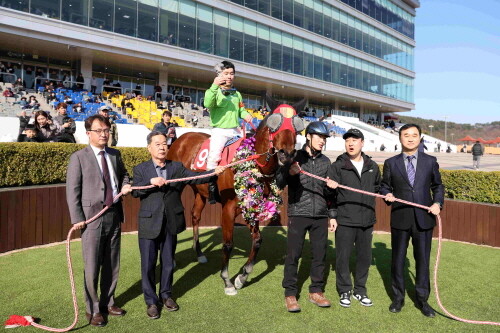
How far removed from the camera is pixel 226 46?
104 ft

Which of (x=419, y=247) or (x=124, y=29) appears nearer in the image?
(x=419, y=247)

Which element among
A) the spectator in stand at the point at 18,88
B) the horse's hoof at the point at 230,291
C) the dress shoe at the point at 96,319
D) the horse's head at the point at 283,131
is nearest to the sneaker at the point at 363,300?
the horse's hoof at the point at 230,291

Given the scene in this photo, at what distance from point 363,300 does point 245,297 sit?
1488 mm

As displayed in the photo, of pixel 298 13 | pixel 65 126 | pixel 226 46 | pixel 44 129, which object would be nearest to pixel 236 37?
pixel 226 46

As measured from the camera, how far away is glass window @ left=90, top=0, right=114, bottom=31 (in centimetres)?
2377

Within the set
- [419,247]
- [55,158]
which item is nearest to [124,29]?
[55,158]

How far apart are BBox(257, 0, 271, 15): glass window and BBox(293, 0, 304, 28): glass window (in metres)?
3.91

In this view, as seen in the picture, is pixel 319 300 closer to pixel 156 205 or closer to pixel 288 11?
pixel 156 205

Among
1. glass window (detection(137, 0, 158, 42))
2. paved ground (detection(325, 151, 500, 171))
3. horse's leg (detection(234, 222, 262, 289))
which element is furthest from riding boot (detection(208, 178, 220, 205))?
glass window (detection(137, 0, 158, 42))

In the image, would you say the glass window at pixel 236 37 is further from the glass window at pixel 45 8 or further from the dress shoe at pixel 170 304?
the dress shoe at pixel 170 304

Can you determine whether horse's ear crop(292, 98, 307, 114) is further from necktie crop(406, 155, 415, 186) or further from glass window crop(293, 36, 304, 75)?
glass window crop(293, 36, 304, 75)

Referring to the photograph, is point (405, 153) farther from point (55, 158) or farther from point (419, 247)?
point (55, 158)

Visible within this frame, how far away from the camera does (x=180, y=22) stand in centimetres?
2844

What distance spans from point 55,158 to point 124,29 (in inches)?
820
